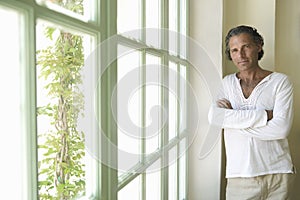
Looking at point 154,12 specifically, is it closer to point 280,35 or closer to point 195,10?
point 195,10

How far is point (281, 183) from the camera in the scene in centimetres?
208

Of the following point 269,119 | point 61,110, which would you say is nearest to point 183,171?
point 269,119

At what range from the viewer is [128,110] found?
133 cm

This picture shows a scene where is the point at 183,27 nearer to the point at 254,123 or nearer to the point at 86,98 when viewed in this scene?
the point at 254,123

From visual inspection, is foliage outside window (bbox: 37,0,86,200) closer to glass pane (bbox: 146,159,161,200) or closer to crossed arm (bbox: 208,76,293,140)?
glass pane (bbox: 146,159,161,200)

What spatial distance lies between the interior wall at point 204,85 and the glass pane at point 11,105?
6.38ft

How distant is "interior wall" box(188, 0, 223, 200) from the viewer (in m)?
2.52

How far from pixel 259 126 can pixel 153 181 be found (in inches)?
29.3

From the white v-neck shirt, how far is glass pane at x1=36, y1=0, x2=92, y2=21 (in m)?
1.34

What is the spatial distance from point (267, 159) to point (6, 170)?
1.76 meters

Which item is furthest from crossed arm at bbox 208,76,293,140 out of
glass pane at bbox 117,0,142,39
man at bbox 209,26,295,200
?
glass pane at bbox 117,0,142,39

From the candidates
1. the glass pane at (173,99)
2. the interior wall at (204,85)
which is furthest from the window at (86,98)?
the interior wall at (204,85)

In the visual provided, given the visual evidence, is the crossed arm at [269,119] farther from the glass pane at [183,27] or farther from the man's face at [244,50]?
the glass pane at [183,27]

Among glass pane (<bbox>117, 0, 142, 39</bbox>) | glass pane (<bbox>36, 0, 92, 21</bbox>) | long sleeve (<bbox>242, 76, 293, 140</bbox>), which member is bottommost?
long sleeve (<bbox>242, 76, 293, 140</bbox>)
